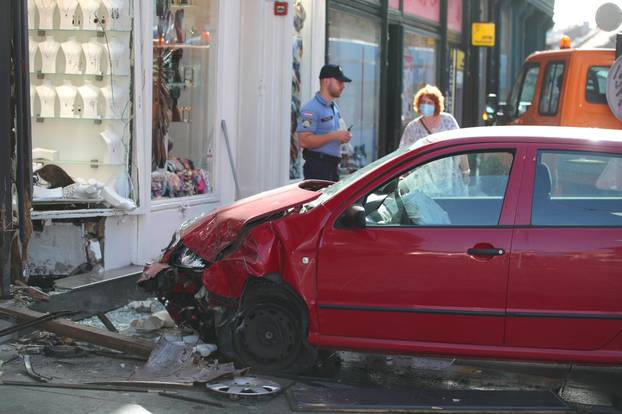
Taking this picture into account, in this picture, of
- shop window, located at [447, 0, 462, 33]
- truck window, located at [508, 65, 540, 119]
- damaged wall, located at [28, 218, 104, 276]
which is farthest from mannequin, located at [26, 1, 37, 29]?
shop window, located at [447, 0, 462, 33]

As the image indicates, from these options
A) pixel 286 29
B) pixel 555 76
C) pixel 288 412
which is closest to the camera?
pixel 288 412

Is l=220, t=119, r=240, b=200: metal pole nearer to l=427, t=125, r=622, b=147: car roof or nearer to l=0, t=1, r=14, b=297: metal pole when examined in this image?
l=0, t=1, r=14, b=297: metal pole

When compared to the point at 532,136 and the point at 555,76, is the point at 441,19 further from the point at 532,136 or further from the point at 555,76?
the point at 532,136

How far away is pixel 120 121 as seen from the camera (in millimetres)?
9477

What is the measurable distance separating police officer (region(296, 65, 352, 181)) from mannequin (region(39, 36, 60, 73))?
2.28m

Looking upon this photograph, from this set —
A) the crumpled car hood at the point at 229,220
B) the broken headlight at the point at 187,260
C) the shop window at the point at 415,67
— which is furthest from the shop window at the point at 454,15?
the broken headlight at the point at 187,260

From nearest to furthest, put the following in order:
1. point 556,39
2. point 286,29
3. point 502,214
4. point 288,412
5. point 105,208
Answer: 1. point 288,412
2. point 502,214
3. point 105,208
4. point 286,29
5. point 556,39

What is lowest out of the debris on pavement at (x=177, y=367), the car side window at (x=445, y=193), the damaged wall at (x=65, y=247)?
the debris on pavement at (x=177, y=367)

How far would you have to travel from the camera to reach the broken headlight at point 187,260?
6832mm

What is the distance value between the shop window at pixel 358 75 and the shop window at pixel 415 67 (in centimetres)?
130

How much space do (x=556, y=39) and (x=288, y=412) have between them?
47.6 metres

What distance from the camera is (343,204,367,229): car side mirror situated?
6.18 metres

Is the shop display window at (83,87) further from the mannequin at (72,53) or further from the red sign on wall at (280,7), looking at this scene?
the red sign on wall at (280,7)

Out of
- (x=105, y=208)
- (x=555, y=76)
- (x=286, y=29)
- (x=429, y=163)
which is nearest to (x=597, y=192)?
(x=429, y=163)
